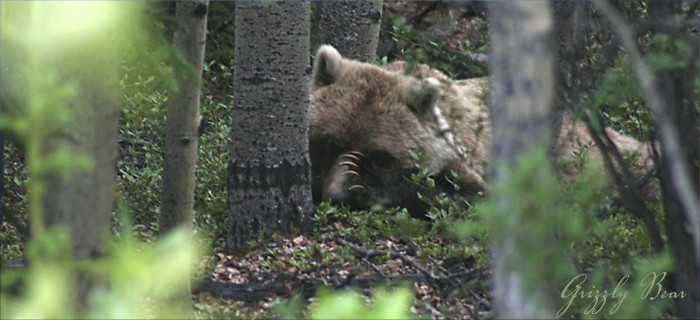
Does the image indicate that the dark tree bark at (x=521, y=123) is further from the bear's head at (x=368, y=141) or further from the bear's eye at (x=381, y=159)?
the bear's eye at (x=381, y=159)

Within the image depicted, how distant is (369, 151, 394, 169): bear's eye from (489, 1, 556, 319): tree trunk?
A: 326 centimetres

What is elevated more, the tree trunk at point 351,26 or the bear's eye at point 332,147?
the tree trunk at point 351,26

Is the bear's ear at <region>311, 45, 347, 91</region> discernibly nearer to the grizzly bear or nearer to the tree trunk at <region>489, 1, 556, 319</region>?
the grizzly bear

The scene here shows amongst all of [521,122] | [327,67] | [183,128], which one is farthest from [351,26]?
[521,122]

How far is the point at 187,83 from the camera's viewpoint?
261 cm

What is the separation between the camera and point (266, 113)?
3.72m

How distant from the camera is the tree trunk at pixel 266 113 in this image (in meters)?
3.68

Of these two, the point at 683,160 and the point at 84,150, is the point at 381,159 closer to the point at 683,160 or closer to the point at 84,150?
the point at 683,160

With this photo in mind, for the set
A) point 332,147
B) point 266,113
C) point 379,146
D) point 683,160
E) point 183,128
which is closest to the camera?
point 683,160

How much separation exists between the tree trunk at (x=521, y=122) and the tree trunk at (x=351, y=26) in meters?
4.30

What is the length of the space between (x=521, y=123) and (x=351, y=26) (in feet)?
14.5

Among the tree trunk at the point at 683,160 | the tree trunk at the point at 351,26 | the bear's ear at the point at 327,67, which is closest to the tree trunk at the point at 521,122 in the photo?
the tree trunk at the point at 683,160

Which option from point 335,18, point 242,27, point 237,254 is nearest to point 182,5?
point 242,27

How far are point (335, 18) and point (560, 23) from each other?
2679 millimetres
